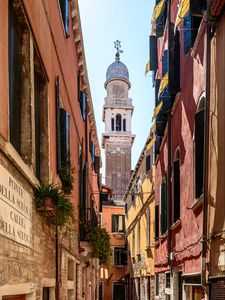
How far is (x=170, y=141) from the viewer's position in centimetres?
1109

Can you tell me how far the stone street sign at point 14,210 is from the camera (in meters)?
4.05

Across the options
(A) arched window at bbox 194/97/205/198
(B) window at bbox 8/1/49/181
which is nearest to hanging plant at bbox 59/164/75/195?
(A) arched window at bbox 194/97/205/198

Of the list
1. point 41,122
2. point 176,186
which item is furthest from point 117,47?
point 41,122

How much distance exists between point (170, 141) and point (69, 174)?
3366mm

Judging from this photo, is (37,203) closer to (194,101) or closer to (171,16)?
(194,101)

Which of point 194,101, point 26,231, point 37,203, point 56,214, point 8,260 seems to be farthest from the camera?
point 194,101

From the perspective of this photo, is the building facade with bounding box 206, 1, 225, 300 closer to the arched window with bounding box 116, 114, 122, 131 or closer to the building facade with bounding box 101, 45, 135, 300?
the building facade with bounding box 101, 45, 135, 300

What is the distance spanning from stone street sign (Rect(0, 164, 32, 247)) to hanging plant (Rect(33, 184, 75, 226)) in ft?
1.07

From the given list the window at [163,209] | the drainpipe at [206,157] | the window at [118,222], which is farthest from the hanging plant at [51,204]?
the window at [118,222]

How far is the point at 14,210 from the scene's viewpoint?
4.47 meters

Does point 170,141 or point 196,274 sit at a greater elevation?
point 170,141

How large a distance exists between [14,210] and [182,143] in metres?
5.46

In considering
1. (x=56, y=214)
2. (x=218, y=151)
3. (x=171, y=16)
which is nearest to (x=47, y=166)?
(x=56, y=214)

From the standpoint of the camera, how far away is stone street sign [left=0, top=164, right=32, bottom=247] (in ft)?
13.3
